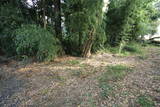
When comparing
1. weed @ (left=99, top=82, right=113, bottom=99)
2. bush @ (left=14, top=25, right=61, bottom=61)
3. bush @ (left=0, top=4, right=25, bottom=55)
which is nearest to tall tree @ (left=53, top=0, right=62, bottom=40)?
bush @ (left=14, top=25, right=61, bottom=61)

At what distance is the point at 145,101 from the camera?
2.00m

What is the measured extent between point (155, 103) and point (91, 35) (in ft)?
11.4

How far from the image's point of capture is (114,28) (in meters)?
6.66

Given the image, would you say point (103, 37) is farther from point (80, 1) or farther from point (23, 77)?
point (23, 77)

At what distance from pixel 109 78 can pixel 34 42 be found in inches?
97.7

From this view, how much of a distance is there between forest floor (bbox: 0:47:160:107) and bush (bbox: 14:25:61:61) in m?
0.57

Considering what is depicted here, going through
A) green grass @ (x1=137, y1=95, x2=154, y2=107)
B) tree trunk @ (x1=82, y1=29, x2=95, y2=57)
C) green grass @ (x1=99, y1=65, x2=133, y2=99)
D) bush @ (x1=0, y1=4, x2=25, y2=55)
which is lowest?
green grass @ (x1=137, y1=95, x2=154, y2=107)

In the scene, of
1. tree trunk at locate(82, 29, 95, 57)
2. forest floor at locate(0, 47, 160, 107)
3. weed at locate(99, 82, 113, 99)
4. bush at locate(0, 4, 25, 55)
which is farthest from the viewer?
tree trunk at locate(82, 29, 95, 57)

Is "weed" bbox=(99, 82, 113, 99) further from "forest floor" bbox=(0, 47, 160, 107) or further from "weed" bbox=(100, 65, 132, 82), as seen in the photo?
"weed" bbox=(100, 65, 132, 82)

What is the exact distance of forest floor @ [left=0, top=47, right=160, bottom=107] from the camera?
2127 millimetres

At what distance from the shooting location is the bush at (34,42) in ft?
12.3

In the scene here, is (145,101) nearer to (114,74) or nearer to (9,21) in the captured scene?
(114,74)

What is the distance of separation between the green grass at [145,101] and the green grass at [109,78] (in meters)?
0.48

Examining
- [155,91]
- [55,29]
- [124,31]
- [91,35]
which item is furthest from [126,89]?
[124,31]
